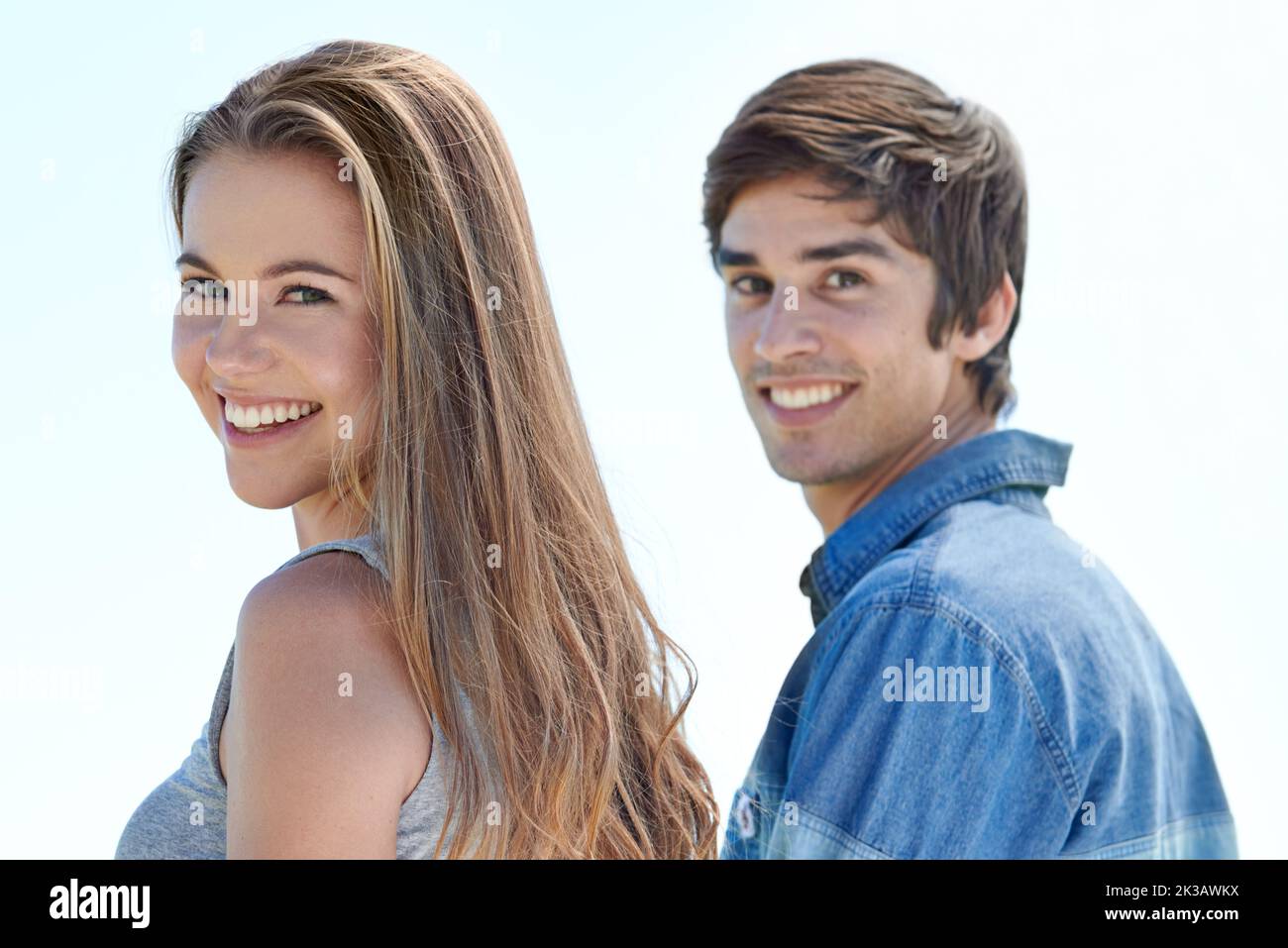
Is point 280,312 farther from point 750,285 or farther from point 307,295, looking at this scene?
point 750,285

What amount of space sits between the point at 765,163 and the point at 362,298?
5.57ft

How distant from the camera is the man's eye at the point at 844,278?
3016 millimetres

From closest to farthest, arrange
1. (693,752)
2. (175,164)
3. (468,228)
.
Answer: (468,228)
(693,752)
(175,164)

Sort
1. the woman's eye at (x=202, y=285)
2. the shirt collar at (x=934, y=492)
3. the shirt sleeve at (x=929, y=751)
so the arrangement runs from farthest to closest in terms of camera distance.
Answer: the shirt collar at (x=934, y=492) < the shirt sleeve at (x=929, y=751) < the woman's eye at (x=202, y=285)

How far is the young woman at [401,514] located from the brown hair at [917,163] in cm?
142

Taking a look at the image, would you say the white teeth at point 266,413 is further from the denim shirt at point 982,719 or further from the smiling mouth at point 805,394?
the smiling mouth at point 805,394

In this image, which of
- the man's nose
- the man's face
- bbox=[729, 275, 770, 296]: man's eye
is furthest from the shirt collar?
bbox=[729, 275, 770, 296]: man's eye

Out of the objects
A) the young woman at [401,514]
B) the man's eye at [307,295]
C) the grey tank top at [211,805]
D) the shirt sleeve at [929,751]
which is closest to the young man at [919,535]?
the shirt sleeve at [929,751]

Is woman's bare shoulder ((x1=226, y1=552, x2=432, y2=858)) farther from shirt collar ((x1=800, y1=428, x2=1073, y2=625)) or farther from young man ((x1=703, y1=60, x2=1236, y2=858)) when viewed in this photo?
shirt collar ((x1=800, y1=428, x2=1073, y2=625))

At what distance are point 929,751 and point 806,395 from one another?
1.23m
